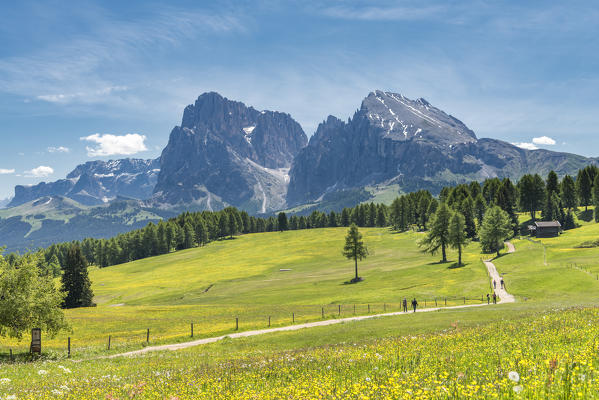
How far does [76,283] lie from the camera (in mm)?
88750

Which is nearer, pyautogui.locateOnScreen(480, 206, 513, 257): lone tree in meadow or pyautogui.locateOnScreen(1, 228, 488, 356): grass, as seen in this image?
pyautogui.locateOnScreen(1, 228, 488, 356): grass

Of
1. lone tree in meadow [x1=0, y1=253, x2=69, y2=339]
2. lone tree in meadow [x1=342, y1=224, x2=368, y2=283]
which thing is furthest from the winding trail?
lone tree in meadow [x1=342, y1=224, x2=368, y2=283]

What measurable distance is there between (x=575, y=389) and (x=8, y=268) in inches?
1776

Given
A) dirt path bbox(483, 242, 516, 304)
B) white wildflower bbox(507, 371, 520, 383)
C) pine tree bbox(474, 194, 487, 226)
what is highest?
pine tree bbox(474, 194, 487, 226)

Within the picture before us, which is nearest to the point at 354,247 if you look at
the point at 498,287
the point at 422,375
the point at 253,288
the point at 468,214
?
the point at 253,288

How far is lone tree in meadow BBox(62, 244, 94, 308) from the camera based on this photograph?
88062mm

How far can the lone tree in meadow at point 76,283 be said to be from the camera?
88.1 metres

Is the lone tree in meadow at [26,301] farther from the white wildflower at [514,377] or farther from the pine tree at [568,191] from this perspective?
the pine tree at [568,191]

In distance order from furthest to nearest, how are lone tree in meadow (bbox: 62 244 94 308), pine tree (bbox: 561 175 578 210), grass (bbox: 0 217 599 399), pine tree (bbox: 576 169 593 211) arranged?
1. pine tree (bbox: 576 169 593 211)
2. pine tree (bbox: 561 175 578 210)
3. lone tree in meadow (bbox: 62 244 94 308)
4. grass (bbox: 0 217 599 399)

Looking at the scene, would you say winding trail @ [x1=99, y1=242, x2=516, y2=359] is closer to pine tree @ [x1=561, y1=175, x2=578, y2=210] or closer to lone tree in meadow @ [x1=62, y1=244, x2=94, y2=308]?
pine tree @ [x1=561, y1=175, x2=578, y2=210]

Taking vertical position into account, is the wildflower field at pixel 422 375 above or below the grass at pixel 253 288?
above

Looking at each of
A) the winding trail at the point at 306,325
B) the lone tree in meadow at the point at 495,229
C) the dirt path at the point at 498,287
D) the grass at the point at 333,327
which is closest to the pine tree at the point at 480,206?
the grass at the point at 333,327

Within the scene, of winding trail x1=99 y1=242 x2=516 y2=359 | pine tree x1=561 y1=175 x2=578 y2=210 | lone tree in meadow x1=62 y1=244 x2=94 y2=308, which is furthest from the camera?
pine tree x1=561 y1=175 x2=578 y2=210

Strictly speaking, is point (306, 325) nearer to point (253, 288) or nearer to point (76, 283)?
point (253, 288)
